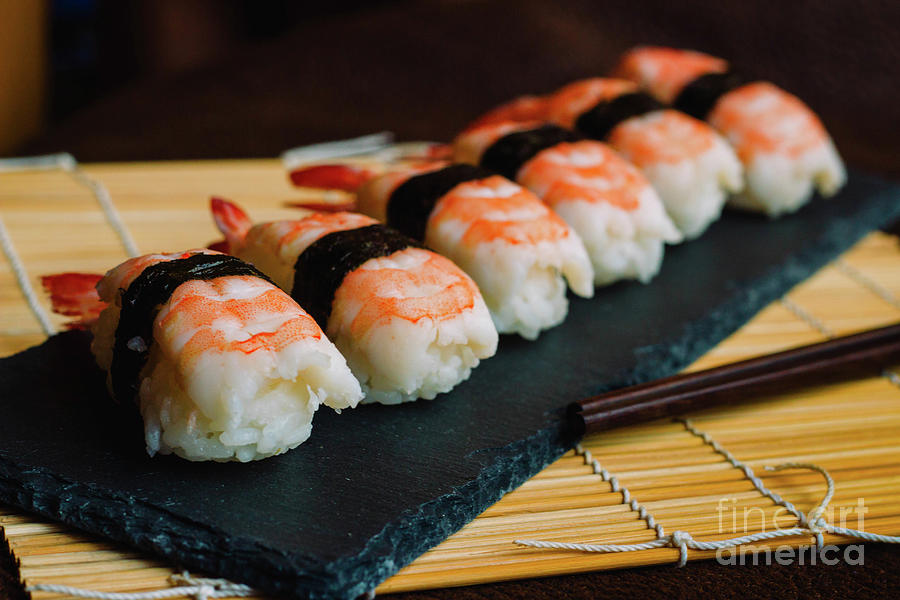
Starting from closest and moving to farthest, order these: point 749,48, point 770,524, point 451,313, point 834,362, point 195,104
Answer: point 770,524
point 451,313
point 834,362
point 195,104
point 749,48

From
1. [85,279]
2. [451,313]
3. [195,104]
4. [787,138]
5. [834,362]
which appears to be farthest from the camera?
[195,104]

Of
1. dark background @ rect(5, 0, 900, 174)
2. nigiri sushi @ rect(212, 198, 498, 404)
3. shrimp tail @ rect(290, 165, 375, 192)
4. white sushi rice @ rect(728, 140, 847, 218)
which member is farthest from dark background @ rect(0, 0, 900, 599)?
nigiri sushi @ rect(212, 198, 498, 404)

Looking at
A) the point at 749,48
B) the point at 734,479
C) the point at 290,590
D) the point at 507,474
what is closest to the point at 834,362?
the point at 734,479

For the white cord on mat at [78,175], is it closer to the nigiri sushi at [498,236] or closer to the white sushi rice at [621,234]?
the nigiri sushi at [498,236]

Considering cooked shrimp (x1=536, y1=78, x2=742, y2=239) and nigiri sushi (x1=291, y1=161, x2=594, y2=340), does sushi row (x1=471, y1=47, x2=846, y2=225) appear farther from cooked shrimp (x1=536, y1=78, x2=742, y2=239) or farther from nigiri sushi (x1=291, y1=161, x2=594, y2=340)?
nigiri sushi (x1=291, y1=161, x2=594, y2=340)

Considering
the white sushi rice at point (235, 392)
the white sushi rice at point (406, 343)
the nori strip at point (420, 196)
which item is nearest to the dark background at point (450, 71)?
the nori strip at point (420, 196)

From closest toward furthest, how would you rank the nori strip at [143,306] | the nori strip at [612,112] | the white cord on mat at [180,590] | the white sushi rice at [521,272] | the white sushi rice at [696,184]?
1. the white cord on mat at [180,590]
2. the nori strip at [143,306]
3. the white sushi rice at [521,272]
4. the white sushi rice at [696,184]
5. the nori strip at [612,112]

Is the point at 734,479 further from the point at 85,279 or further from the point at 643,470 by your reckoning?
the point at 85,279
